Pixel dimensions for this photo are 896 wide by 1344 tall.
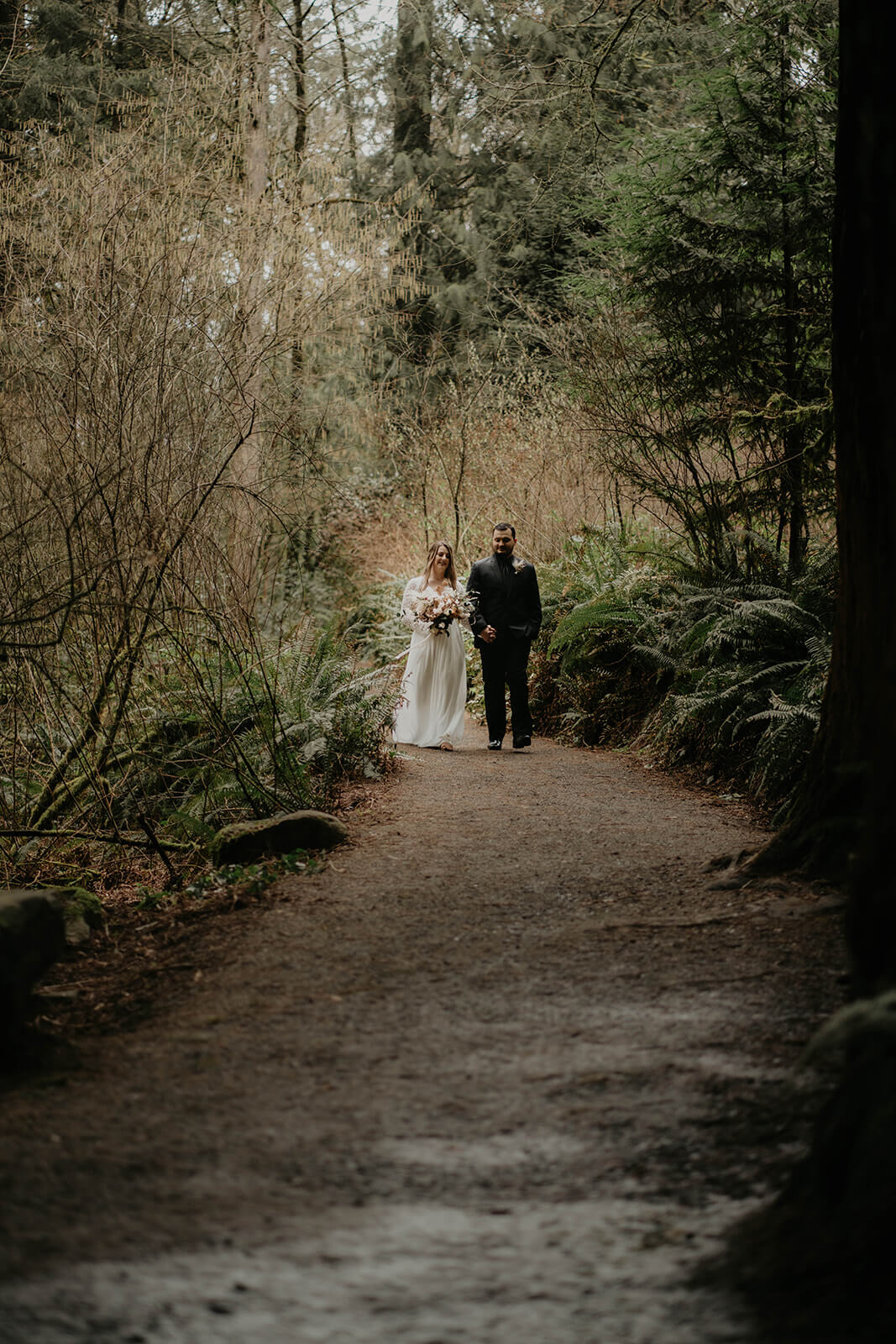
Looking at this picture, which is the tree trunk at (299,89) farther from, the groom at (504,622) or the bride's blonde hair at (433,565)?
the groom at (504,622)

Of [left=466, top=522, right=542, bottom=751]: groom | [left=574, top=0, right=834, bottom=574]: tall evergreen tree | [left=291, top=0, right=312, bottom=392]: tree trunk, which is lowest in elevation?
[left=466, top=522, right=542, bottom=751]: groom

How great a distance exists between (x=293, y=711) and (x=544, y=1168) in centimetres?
645

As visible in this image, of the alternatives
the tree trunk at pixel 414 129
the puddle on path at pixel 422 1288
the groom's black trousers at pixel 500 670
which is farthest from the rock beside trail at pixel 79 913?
the tree trunk at pixel 414 129

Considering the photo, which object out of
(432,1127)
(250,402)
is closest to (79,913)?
(432,1127)

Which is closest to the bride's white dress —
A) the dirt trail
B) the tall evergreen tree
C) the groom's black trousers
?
the groom's black trousers

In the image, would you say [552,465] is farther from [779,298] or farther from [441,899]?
[441,899]

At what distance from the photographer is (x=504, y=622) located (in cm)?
1170

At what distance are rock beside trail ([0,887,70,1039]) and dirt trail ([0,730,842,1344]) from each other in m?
0.36

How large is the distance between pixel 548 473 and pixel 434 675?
577cm

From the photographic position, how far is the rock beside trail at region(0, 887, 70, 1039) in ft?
12.6

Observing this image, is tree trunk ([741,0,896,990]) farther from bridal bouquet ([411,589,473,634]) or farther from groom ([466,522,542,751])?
bridal bouquet ([411,589,473,634])

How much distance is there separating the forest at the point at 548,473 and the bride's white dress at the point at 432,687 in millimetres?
821

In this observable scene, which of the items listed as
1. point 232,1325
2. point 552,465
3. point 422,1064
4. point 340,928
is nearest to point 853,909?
point 422,1064

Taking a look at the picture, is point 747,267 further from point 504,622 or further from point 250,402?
point 250,402
